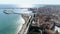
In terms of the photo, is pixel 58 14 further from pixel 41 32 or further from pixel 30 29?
pixel 30 29

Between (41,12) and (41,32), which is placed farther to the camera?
(41,12)

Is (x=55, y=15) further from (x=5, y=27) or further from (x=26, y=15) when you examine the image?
(x=5, y=27)

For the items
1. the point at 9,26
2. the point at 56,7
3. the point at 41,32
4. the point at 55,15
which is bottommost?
the point at 41,32

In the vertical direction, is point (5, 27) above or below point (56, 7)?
below

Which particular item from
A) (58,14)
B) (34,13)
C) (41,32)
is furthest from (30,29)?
(58,14)

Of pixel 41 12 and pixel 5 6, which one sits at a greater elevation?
pixel 5 6

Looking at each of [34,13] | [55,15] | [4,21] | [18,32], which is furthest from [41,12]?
[4,21]

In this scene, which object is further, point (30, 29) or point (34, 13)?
point (34, 13)

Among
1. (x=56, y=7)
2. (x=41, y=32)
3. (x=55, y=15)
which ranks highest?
(x=56, y=7)
